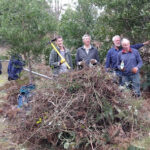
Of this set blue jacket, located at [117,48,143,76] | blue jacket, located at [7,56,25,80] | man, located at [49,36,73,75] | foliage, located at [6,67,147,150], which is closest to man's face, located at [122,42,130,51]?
blue jacket, located at [117,48,143,76]

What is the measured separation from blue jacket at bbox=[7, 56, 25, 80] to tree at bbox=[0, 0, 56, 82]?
23 cm

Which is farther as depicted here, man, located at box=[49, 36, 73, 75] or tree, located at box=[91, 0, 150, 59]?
tree, located at box=[91, 0, 150, 59]

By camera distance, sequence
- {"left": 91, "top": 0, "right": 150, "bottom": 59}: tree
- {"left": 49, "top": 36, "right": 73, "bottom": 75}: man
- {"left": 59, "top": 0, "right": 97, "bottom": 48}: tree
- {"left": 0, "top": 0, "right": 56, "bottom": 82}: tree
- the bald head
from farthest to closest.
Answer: {"left": 59, "top": 0, "right": 97, "bottom": 48}: tree
{"left": 0, "top": 0, "right": 56, "bottom": 82}: tree
{"left": 91, "top": 0, "right": 150, "bottom": 59}: tree
{"left": 49, "top": 36, "right": 73, "bottom": 75}: man
the bald head

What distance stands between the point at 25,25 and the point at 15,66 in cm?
121

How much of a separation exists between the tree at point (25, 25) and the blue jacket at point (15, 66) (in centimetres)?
23

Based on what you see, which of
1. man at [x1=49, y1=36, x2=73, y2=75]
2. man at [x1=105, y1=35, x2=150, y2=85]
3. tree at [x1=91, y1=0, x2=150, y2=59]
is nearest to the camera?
man at [x1=49, y1=36, x2=73, y2=75]

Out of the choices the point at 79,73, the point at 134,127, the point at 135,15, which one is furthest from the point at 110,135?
the point at 135,15

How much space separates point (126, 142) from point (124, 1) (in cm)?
360

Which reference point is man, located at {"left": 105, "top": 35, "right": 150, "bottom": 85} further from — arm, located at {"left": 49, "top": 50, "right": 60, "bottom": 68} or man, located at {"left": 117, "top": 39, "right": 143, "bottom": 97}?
arm, located at {"left": 49, "top": 50, "right": 60, "bottom": 68}

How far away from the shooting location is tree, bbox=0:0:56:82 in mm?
6793

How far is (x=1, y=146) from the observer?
15.4 feet

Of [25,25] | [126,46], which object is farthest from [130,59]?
[25,25]

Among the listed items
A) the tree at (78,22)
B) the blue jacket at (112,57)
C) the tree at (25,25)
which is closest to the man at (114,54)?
the blue jacket at (112,57)

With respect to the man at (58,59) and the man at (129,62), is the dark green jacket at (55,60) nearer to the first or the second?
the man at (58,59)
